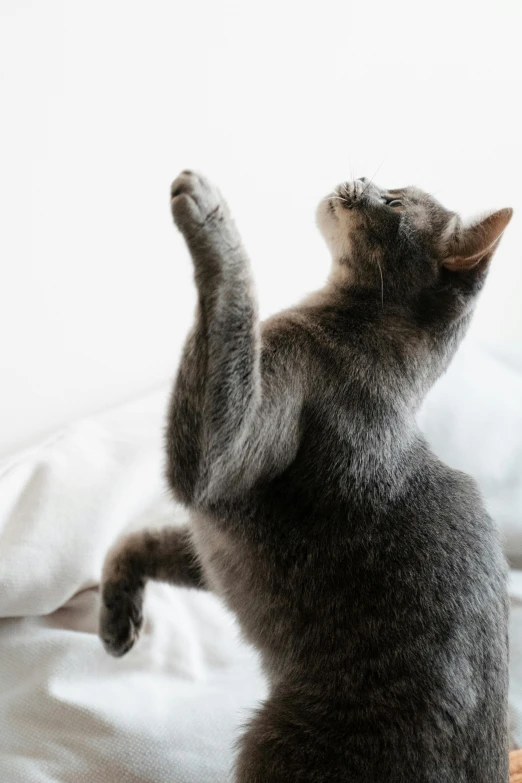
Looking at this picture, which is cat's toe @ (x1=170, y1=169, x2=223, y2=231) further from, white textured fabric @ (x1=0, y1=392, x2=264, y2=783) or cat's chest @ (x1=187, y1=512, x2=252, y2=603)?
white textured fabric @ (x1=0, y1=392, x2=264, y2=783)

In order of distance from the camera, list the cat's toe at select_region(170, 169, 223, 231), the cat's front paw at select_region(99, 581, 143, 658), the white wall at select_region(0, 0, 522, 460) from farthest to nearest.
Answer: the white wall at select_region(0, 0, 522, 460) → the cat's front paw at select_region(99, 581, 143, 658) → the cat's toe at select_region(170, 169, 223, 231)

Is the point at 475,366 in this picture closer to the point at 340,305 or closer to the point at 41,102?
the point at 340,305

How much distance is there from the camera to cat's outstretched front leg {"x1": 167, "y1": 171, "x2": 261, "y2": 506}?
2.49ft

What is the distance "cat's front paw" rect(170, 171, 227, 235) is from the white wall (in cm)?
59

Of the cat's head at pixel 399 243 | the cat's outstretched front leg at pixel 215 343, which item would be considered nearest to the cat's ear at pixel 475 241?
the cat's head at pixel 399 243

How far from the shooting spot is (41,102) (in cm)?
121

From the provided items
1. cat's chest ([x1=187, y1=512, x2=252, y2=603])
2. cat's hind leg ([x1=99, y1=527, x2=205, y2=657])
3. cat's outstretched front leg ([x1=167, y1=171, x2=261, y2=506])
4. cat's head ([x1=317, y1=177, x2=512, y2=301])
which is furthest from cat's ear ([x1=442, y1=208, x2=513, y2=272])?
cat's hind leg ([x1=99, y1=527, x2=205, y2=657])

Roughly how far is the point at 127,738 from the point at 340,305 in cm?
65

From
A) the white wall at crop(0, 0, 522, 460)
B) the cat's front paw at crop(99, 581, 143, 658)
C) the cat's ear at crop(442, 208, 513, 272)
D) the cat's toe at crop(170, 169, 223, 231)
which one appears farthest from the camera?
the white wall at crop(0, 0, 522, 460)

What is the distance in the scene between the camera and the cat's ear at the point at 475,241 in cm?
92

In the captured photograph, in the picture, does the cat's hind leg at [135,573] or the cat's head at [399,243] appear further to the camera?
the cat's hind leg at [135,573]

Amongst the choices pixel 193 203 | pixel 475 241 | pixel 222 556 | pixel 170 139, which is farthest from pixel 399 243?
pixel 170 139

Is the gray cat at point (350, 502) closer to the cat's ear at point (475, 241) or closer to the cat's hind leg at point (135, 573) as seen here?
the cat's ear at point (475, 241)

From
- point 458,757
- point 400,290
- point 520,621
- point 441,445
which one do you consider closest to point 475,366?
point 441,445
